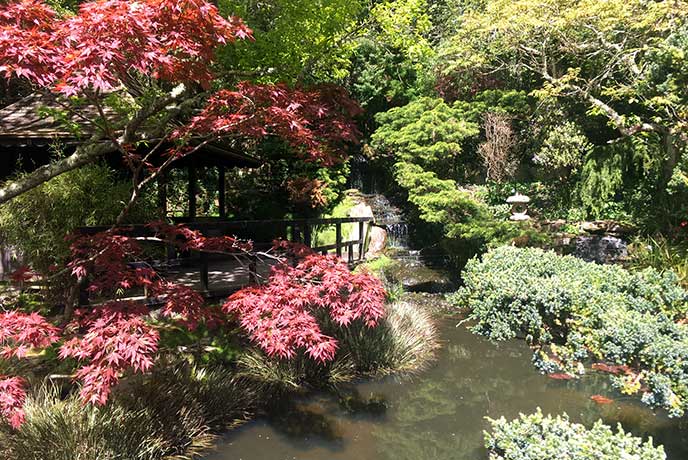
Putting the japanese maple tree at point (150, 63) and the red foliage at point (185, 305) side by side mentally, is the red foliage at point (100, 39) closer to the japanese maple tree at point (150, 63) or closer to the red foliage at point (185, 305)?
the japanese maple tree at point (150, 63)

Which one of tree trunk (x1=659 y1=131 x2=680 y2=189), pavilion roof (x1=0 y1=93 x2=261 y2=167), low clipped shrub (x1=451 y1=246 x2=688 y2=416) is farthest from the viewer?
tree trunk (x1=659 y1=131 x2=680 y2=189)

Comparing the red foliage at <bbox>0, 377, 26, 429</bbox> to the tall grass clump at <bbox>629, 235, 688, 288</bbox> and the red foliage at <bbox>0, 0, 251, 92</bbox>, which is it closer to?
the red foliage at <bbox>0, 0, 251, 92</bbox>

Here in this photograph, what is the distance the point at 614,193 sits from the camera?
12516mm

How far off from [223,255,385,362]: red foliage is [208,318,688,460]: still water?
0.97 meters

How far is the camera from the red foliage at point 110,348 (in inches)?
120

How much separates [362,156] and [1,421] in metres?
14.1

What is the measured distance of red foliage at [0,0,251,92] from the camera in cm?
278

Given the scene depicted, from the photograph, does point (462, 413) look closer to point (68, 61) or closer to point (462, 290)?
point (462, 290)

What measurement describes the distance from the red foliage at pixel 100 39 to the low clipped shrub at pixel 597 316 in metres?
3.54

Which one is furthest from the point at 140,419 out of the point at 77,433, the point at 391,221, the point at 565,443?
the point at 391,221

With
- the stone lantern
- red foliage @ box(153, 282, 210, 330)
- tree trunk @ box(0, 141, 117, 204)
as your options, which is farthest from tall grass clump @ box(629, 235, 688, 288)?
tree trunk @ box(0, 141, 117, 204)

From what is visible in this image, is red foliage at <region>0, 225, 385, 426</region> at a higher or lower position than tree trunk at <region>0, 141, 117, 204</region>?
lower

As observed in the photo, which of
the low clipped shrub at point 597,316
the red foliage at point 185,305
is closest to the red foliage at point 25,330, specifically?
the red foliage at point 185,305

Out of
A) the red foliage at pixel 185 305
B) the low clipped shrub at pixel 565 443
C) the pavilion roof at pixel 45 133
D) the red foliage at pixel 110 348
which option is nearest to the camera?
the low clipped shrub at pixel 565 443
